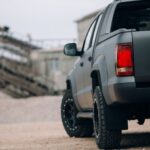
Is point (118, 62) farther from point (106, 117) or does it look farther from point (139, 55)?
point (106, 117)

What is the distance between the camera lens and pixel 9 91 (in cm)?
4175

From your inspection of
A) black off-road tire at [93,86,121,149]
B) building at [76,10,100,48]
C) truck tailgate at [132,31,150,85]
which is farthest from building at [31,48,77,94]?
truck tailgate at [132,31,150,85]

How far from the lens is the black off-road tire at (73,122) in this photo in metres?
11.1

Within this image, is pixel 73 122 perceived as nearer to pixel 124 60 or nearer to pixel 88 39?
pixel 88 39

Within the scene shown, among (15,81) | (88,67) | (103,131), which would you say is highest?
(88,67)

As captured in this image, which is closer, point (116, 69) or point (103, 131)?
point (116, 69)

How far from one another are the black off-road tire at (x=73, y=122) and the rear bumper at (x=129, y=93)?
3.45 metres

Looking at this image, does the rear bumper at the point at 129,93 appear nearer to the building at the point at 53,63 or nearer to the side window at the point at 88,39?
the side window at the point at 88,39

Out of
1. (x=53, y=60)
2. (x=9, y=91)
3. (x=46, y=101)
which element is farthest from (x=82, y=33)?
(x=46, y=101)

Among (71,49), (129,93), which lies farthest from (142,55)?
(71,49)

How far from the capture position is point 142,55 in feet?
24.2

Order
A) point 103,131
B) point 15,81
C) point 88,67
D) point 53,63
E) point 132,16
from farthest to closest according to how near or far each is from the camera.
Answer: point 53,63, point 15,81, point 88,67, point 132,16, point 103,131

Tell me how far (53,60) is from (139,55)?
195 feet

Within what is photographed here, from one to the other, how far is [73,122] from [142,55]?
13.4 feet
